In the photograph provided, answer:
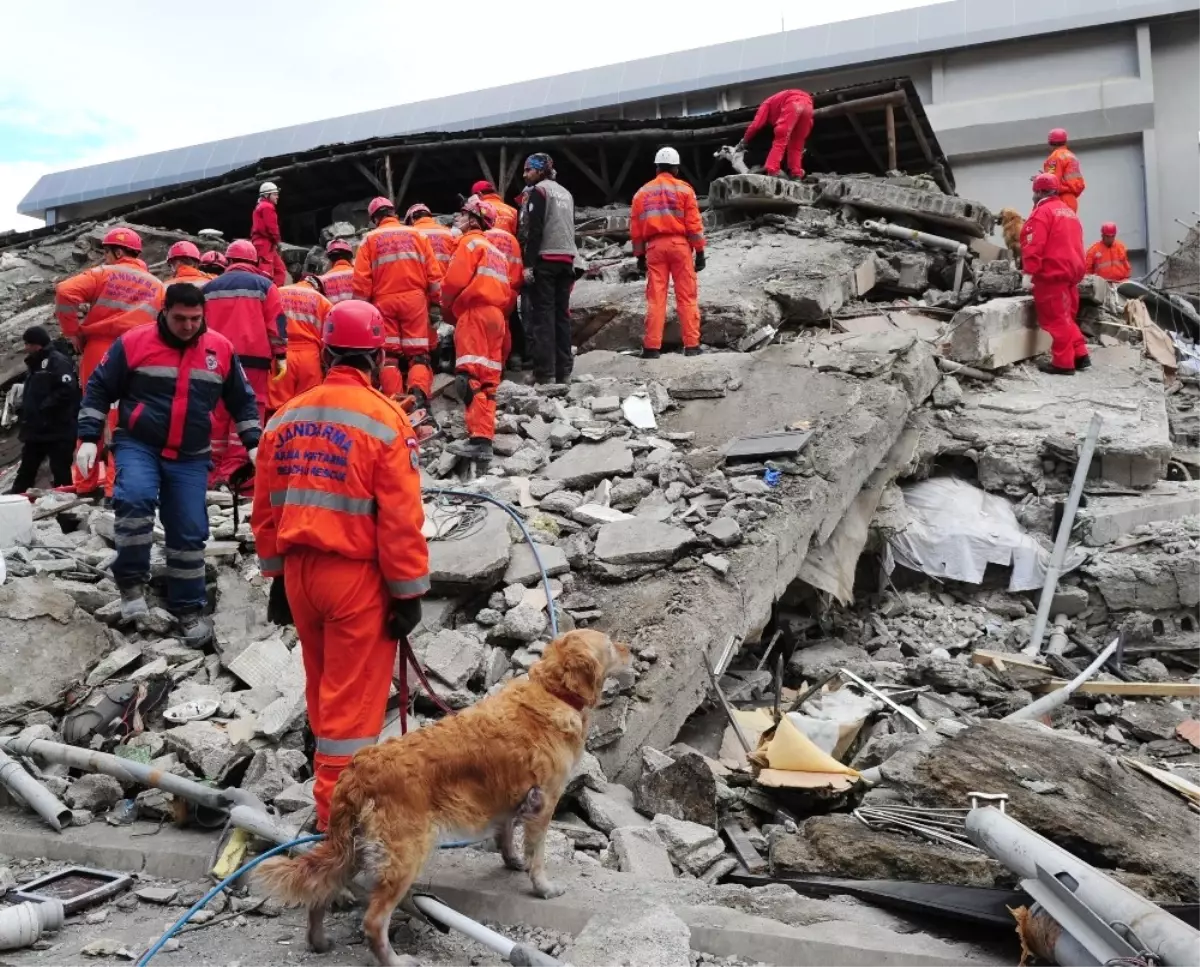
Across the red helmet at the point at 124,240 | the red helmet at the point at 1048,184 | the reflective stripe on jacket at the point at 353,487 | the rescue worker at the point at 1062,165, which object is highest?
the red helmet at the point at 124,240

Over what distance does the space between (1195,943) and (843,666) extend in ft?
12.9

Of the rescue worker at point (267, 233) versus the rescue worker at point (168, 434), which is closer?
the rescue worker at point (168, 434)

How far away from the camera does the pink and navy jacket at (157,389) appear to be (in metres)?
4.80

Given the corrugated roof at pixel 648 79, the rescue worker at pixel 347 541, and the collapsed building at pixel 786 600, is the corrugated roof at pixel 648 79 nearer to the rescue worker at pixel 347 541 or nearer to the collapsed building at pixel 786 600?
the collapsed building at pixel 786 600

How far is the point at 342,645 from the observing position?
3.12 m

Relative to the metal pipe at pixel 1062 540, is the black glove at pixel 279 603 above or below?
above

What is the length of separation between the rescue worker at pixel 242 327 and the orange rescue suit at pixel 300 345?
0.40ft

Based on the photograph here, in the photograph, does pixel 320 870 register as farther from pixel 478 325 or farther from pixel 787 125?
pixel 787 125

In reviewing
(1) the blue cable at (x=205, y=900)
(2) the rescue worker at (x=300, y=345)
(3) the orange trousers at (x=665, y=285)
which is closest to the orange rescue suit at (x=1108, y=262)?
(3) the orange trousers at (x=665, y=285)

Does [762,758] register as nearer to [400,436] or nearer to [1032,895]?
[1032,895]

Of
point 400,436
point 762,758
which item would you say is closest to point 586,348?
point 762,758

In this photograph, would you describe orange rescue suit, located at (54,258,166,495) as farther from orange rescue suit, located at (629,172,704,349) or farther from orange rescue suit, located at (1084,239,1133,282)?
orange rescue suit, located at (1084,239,1133,282)

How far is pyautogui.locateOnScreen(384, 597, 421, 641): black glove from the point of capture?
3160mm

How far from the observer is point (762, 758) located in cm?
441
